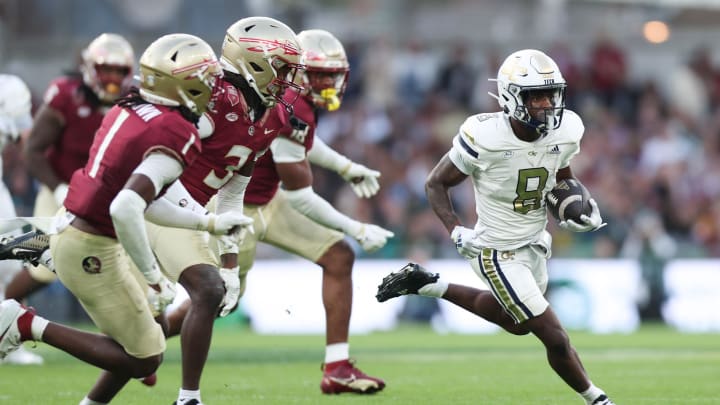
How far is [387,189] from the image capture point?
17.2 metres

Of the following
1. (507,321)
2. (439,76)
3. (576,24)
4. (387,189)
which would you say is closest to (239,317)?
(387,189)

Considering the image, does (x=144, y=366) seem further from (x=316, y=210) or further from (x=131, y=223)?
(x=316, y=210)

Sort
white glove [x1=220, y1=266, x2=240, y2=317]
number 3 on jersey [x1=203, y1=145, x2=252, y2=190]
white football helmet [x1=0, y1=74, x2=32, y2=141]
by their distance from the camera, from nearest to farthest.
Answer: number 3 on jersey [x1=203, y1=145, x2=252, y2=190] → white glove [x1=220, y1=266, x2=240, y2=317] → white football helmet [x1=0, y1=74, x2=32, y2=141]

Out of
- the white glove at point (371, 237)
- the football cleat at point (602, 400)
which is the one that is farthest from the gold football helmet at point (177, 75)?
the football cleat at point (602, 400)

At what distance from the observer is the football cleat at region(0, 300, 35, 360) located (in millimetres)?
6254

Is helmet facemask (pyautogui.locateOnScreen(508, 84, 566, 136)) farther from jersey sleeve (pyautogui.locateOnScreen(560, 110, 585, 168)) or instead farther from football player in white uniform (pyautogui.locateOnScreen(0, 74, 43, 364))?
football player in white uniform (pyautogui.locateOnScreen(0, 74, 43, 364))

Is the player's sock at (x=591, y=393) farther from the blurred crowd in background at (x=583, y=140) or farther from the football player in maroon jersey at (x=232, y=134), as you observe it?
→ the blurred crowd in background at (x=583, y=140)

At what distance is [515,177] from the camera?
277 inches

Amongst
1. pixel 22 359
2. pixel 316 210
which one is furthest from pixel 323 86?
pixel 22 359

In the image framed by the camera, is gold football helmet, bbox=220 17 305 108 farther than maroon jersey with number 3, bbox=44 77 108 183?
No

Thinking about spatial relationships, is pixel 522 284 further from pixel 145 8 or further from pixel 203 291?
pixel 145 8

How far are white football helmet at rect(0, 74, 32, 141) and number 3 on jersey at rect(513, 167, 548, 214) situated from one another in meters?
4.52

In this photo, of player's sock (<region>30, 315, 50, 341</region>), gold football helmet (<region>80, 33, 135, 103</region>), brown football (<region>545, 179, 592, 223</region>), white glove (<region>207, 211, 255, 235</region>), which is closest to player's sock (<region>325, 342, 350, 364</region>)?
brown football (<region>545, 179, 592, 223</region>)

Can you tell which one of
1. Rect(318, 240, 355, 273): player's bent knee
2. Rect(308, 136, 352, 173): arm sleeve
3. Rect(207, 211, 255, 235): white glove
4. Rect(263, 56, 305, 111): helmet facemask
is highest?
Rect(263, 56, 305, 111): helmet facemask
